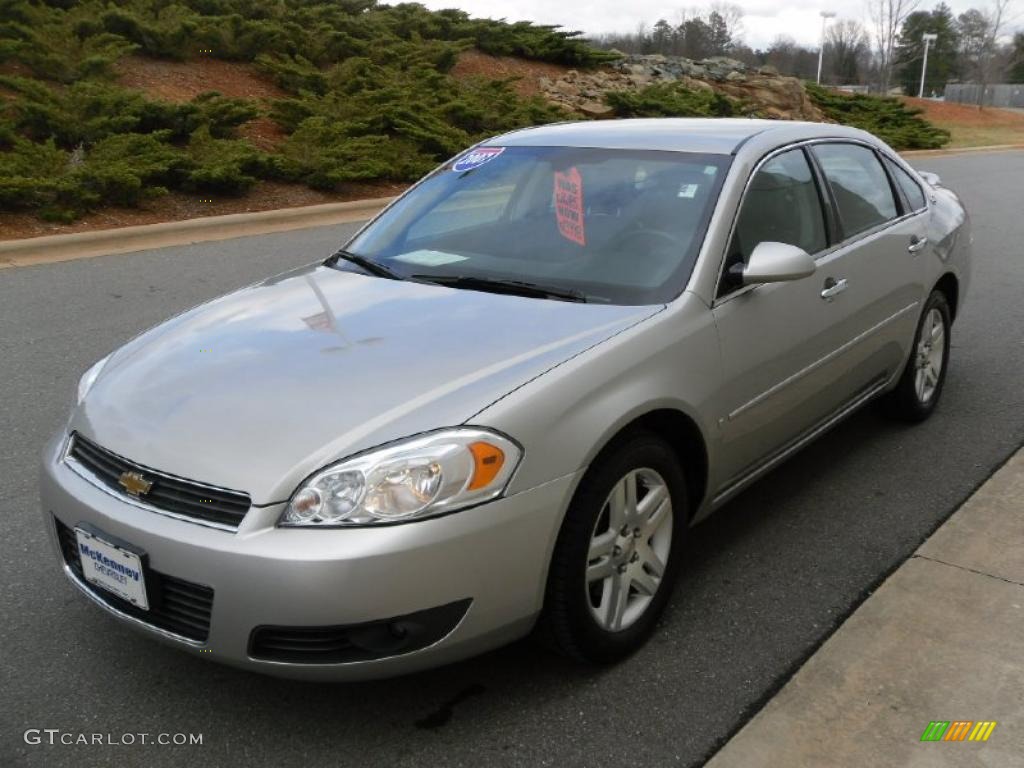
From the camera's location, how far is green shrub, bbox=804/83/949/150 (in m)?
26.0

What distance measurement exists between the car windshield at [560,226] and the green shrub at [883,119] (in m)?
23.0

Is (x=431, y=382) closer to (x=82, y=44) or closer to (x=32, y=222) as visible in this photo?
(x=32, y=222)

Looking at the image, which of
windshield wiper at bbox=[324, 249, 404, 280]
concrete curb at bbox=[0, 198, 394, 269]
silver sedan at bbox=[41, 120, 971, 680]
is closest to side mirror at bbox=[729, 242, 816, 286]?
silver sedan at bbox=[41, 120, 971, 680]

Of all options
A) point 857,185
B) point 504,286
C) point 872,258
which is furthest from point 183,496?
point 857,185

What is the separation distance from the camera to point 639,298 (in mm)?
3342

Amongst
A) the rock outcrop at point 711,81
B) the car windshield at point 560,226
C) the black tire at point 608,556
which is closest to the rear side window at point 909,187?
the car windshield at point 560,226

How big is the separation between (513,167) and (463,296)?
98 centimetres

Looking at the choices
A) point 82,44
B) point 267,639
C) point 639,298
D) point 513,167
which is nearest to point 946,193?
point 513,167

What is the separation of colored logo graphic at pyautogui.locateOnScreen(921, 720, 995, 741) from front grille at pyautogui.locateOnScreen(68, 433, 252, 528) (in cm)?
186

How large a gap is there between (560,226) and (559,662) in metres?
1.57

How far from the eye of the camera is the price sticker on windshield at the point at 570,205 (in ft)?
12.2

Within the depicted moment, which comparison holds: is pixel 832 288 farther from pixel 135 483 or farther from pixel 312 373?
pixel 135 483

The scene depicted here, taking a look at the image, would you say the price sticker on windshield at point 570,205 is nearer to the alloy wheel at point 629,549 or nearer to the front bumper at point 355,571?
the alloy wheel at point 629,549

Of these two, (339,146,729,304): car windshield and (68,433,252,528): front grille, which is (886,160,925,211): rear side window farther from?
(68,433,252,528): front grille
